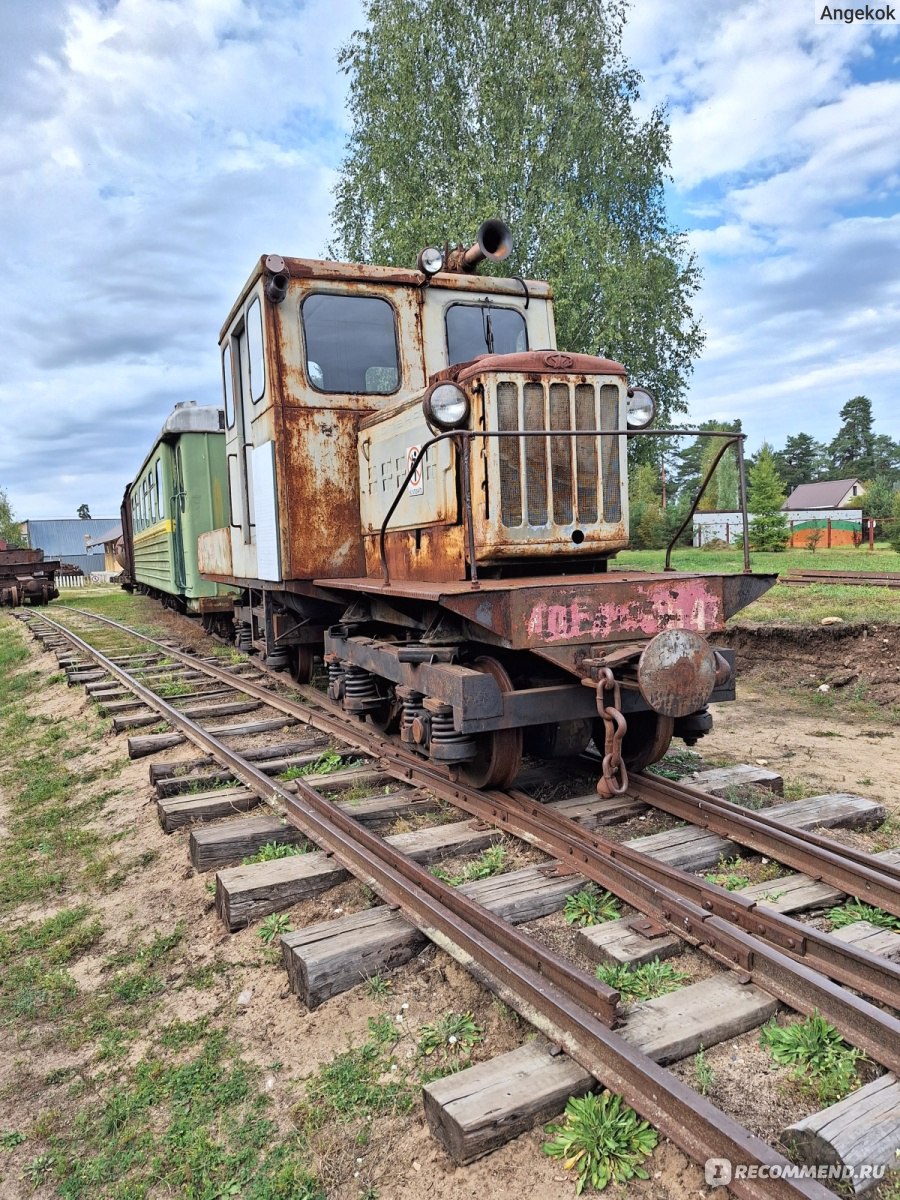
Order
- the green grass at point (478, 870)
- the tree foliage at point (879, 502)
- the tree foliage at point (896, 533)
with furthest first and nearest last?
1. the tree foliage at point (879, 502)
2. the tree foliage at point (896, 533)
3. the green grass at point (478, 870)

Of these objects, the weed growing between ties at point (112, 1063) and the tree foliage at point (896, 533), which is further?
the tree foliage at point (896, 533)

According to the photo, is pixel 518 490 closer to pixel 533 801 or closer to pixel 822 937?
pixel 533 801

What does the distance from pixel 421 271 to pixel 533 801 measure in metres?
4.16

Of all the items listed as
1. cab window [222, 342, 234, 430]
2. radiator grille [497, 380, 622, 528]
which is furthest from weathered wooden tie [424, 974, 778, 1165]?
cab window [222, 342, 234, 430]

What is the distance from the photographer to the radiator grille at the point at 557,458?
436 centimetres

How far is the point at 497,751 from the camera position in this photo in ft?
14.1

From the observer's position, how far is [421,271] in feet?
20.4

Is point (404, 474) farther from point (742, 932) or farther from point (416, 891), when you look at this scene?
point (742, 932)

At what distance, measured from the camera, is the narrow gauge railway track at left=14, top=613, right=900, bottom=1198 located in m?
2.11

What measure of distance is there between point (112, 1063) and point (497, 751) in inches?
88.5

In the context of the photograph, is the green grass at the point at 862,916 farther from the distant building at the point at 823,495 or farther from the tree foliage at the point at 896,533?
the distant building at the point at 823,495

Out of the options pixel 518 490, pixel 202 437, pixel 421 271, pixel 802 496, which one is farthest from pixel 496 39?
pixel 802 496

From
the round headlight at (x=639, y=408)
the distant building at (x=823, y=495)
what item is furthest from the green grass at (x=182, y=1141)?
the distant building at (x=823, y=495)

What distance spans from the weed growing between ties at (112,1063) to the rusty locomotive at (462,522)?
1.73 meters
